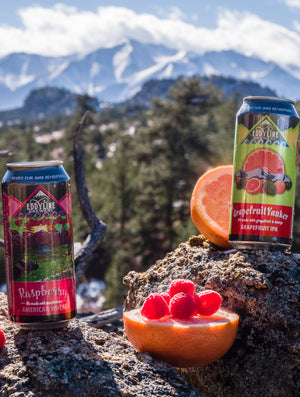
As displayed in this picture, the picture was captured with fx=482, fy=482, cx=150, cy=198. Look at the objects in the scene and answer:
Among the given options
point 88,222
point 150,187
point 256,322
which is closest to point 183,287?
point 256,322

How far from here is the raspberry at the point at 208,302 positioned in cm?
180

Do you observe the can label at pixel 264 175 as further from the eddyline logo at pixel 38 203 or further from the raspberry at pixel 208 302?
the eddyline logo at pixel 38 203

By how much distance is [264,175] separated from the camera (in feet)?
6.20

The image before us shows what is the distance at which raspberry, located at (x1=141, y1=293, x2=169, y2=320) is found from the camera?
1782 millimetres

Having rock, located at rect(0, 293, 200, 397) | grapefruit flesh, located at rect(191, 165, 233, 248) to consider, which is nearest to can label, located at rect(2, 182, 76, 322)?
rock, located at rect(0, 293, 200, 397)

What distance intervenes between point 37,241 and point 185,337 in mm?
629

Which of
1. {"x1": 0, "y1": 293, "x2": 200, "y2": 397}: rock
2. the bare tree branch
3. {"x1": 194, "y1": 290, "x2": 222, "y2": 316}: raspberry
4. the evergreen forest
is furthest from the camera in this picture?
the evergreen forest

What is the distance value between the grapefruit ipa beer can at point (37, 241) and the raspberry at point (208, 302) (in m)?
0.49

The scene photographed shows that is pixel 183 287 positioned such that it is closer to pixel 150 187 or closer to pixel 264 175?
pixel 264 175

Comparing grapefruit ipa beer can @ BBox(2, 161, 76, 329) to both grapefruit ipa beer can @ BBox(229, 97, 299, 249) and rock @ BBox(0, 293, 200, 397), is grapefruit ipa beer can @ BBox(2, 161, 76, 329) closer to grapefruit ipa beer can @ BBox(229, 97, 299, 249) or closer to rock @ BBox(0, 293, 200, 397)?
rock @ BBox(0, 293, 200, 397)

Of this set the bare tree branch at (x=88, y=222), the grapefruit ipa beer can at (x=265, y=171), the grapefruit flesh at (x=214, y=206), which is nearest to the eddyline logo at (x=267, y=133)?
the grapefruit ipa beer can at (x=265, y=171)

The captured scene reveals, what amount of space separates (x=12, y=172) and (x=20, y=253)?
0.29m

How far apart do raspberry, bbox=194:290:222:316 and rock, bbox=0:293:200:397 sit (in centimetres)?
24

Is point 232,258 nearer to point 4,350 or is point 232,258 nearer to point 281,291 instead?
point 281,291
